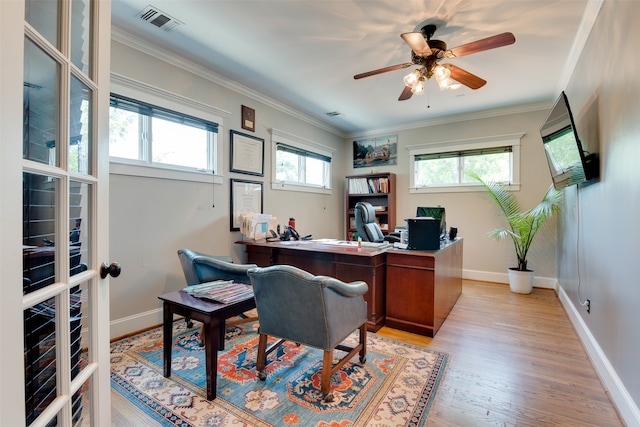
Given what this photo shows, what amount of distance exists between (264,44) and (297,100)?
1.46 m

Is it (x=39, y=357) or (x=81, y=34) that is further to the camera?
(x=81, y=34)

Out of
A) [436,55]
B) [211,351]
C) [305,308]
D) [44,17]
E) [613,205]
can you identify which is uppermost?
[436,55]

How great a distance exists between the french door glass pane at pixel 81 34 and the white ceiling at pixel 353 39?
1517 mm

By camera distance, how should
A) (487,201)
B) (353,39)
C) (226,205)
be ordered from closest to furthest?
1. (353,39)
2. (226,205)
3. (487,201)

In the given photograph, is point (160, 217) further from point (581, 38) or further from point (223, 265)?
point (581, 38)

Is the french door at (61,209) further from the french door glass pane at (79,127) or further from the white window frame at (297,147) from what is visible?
the white window frame at (297,147)

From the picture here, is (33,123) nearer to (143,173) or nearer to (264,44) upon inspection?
(143,173)

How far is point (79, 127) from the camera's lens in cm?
96

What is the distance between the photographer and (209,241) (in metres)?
3.35

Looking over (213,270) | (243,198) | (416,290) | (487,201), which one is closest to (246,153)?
(243,198)

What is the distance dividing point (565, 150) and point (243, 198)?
3.32 metres

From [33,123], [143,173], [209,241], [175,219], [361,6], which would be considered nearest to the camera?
[33,123]

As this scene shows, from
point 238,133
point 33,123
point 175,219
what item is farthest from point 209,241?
point 33,123

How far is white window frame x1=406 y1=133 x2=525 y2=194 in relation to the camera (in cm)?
444
